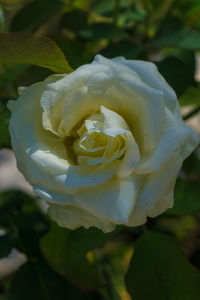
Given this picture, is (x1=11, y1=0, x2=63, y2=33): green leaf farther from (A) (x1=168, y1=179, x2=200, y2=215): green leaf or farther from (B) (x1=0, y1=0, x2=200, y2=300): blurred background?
(A) (x1=168, y1=179, x2=200, y2=215): green leaf

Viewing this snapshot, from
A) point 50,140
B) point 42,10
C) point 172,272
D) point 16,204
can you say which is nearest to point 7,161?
point 16,204

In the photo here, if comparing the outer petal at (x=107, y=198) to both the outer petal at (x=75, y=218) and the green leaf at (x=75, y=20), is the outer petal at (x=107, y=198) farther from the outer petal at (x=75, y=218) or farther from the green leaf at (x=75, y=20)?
the green leaf at (x=75, y=20)

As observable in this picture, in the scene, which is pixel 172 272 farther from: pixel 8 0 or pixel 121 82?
pixel 8 0

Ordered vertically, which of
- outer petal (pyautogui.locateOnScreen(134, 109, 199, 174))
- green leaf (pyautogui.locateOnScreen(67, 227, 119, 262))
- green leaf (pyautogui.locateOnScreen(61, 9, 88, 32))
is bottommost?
green leaf (pyautogui.locateOnScreen(67, 227, 119, 262))

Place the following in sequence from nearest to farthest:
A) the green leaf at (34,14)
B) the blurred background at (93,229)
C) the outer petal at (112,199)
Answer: the outer petal at (112,199) < the blurred background at (93,229) < the green leaf at (34,14)

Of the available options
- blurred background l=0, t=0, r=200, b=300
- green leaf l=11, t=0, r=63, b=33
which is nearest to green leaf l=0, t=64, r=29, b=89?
blurred background l=0, t=0, r=200, b=300

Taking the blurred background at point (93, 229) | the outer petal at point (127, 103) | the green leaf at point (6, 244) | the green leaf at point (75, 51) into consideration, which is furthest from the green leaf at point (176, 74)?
the green leaf at point (6, 244)

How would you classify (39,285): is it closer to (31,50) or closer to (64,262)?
(64,262)
